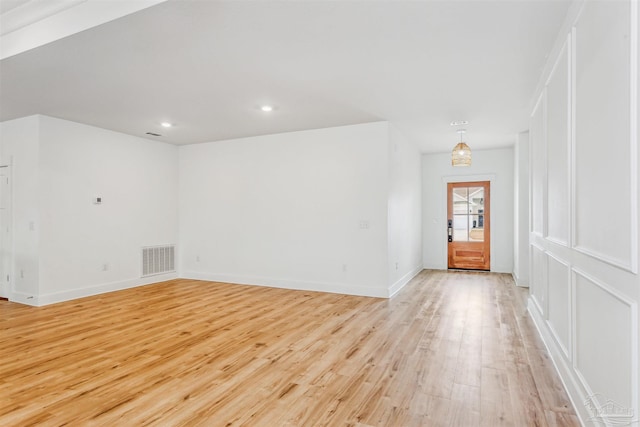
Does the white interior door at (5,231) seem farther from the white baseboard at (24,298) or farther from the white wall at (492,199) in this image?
the white wall at (492,199)

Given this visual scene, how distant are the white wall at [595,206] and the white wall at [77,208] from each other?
20.9ft

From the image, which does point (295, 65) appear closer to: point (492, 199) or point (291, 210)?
point (291, 210)

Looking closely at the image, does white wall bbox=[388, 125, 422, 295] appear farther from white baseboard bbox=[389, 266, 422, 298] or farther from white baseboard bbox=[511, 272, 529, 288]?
white baseboard bbox=[511, 272, 529, 288]

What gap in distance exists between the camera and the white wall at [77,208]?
16.7 feet

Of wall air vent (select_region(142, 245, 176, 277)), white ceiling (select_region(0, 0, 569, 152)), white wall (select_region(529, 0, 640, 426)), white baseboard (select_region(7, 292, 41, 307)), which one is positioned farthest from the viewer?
wall air vent (select_region(142, 245, 176, 277))

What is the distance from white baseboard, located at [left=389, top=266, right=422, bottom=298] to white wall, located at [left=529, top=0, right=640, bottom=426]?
8.28ft

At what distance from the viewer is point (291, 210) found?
6.17 m

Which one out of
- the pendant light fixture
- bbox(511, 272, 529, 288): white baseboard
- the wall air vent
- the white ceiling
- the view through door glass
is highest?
the white ceiling

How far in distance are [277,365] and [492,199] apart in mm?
6682

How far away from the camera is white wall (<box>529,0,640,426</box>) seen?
1.51 m

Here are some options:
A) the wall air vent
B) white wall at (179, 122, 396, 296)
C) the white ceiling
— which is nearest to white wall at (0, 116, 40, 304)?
the white ceiling

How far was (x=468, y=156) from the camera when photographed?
5.55 metres

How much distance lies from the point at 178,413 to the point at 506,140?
712 centimetres

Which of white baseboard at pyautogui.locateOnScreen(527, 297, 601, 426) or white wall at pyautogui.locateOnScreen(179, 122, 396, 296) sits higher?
white wall at pyautogui.locateOnScreen(179, 122, 396, 296)
